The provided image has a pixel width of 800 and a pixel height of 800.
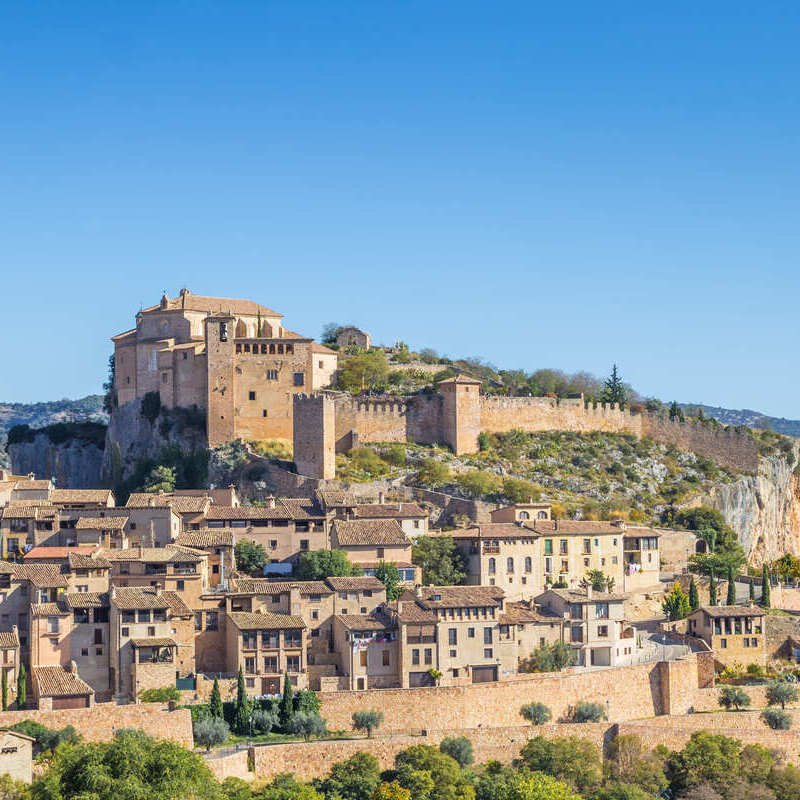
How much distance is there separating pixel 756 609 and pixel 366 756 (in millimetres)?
18946

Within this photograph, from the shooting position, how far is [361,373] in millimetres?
73938

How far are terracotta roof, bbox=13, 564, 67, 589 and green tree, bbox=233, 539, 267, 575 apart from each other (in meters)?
7.00

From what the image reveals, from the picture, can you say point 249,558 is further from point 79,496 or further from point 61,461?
point 61,461

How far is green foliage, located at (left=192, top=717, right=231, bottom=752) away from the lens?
43.6 metres

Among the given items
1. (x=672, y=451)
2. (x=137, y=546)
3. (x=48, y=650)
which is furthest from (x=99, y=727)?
(x=672, y=451)

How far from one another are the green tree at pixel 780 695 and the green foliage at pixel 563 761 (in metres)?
8.63

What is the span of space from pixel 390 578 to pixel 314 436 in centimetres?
1244

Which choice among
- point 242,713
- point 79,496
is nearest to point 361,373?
point 79,496

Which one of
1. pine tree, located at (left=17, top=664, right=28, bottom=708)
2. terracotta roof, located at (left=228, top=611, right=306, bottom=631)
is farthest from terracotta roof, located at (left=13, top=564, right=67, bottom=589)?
terracotta roof, located at (left=228, top=611, right=306, bottom=631)

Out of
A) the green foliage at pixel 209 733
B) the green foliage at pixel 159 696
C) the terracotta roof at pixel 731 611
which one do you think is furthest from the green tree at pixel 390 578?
the terracotta roof at pixel 731 611

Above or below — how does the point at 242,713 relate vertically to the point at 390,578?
below

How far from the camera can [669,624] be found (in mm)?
57312

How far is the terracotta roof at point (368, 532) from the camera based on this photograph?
184 ft

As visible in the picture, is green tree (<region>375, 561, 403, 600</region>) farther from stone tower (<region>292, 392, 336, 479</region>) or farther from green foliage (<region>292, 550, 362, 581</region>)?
stone tower (<region>292, 392, 336, 479</region>)
